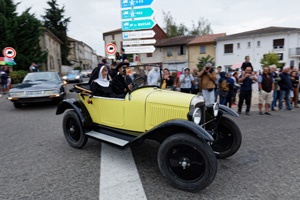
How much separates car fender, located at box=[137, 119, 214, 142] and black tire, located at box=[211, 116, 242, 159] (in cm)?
91

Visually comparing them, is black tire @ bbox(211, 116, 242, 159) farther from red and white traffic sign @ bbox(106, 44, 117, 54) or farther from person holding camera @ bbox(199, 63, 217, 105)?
red and white traffic sign @ bbox(106, 44, 117, 54)

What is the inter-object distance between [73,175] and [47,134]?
238 centimetres

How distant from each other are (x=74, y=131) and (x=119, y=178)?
1.70 meters

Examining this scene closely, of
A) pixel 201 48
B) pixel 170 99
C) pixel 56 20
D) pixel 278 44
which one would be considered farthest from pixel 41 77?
pixel 56 20

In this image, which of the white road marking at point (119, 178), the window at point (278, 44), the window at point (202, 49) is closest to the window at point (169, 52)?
the window at point (202, 49)

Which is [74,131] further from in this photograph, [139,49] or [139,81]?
[139,49]

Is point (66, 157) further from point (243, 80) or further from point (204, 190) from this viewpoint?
point (243, 80)

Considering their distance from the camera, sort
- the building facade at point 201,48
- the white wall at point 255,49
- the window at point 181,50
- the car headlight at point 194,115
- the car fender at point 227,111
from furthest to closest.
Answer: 1. the window at point 181,50
2. the building facade at point 201,48
3. the white wall at point 255,49
4. the car fender at point 227,111
5. the car headlight at point 194,115

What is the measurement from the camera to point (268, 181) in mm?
2623

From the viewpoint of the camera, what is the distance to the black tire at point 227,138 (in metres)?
3.29

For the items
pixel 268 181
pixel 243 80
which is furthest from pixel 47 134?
pixel 243 80

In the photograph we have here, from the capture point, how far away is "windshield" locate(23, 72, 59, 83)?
8562mm

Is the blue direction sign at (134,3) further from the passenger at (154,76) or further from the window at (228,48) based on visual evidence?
the window at (228,48)

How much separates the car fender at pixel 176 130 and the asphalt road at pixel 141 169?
57 centimetres
